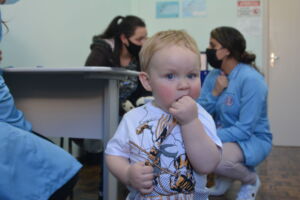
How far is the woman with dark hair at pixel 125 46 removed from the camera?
212cm

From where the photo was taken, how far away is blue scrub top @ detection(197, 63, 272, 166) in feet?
5.87

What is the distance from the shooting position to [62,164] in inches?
31.5

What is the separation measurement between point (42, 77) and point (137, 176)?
87 centimetres

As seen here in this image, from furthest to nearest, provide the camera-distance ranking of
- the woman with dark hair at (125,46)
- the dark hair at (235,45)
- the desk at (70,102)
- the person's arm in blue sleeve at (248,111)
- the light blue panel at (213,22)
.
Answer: the light blue panel at (213,22)
the woman with dark hair at (125,46)
the dark hair at (235,45)
the person's arm in blue sleeve at (248,111)
the desk at (70,102)

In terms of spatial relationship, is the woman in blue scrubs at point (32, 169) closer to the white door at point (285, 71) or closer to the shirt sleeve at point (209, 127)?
the shirt sleeve at point (209, 127)

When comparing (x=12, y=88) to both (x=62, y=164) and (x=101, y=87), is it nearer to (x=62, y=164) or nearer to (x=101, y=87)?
(x=101, y=87)

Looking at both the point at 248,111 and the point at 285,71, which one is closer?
the point at 248,111

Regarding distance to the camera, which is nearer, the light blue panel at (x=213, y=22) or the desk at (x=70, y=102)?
the desk at (x=70, y=102)

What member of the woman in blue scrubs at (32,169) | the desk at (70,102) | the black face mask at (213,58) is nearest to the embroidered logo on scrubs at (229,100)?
the black face mask at (213,58)

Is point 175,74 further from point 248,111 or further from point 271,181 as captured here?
point 271,181

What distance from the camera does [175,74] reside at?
30.0 inches

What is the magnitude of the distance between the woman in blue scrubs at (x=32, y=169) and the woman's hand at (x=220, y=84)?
52.6 inches

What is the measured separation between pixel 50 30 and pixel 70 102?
124cm

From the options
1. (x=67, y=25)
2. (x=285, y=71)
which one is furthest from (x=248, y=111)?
(x=285, y=71)
